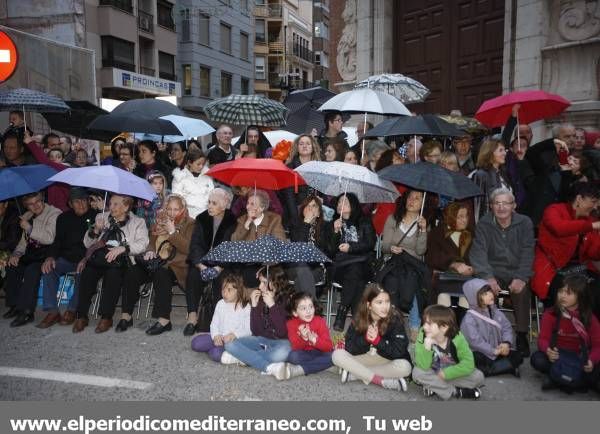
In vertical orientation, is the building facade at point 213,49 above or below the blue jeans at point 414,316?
above

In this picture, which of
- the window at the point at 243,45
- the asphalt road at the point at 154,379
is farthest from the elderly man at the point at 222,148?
the window at the point at 243,45

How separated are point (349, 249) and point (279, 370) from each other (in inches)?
69.0

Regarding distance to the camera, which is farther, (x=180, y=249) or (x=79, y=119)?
(x=79, y=119)

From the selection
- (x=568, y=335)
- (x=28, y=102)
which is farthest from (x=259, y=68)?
(x=568, y=335)

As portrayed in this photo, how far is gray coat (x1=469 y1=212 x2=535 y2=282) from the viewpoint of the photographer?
210 inches

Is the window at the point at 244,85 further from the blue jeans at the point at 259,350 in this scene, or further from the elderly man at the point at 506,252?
the blue jeans at the point at 259,350

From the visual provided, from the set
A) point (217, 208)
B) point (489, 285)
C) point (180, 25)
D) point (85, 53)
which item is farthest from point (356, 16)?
point (180, 25)

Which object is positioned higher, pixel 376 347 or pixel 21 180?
pixel 21 180

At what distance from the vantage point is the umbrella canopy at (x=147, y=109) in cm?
803

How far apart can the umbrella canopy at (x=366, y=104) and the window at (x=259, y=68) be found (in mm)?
46641

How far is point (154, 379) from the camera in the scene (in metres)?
4.55

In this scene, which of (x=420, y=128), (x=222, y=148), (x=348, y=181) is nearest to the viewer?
(x=348, y=181)

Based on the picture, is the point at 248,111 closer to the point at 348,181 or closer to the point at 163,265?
the point at 348,181

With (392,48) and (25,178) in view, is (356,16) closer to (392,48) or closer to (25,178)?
(392,48)
